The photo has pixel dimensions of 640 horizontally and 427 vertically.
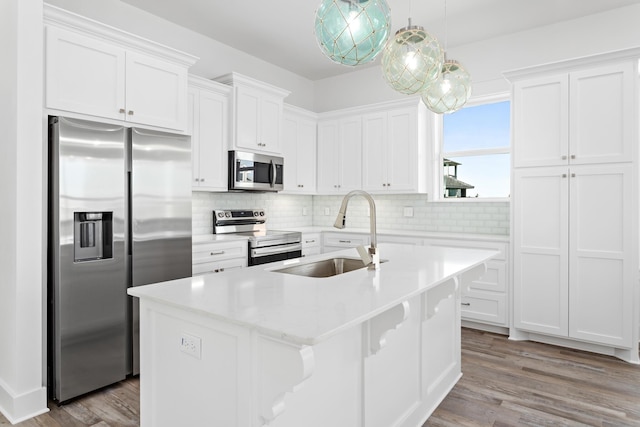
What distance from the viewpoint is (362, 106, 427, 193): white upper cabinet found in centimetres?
465

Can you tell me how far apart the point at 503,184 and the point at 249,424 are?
13.0ft

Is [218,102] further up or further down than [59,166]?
further up

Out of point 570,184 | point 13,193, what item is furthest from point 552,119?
point 13,193

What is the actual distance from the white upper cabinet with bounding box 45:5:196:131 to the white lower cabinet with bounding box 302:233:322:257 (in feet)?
6.53

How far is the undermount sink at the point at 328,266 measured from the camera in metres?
2.32

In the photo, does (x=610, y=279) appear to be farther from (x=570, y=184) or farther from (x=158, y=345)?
(x=158, y=345)

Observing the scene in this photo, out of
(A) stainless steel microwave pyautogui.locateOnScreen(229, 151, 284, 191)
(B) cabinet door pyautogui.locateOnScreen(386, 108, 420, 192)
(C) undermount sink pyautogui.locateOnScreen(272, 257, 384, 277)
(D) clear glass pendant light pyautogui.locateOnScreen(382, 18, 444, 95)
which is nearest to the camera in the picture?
(D) clear glass pendant light pyautogui.locateOnScreen(382, 18, 444, 95)

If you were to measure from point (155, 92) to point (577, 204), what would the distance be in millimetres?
3609

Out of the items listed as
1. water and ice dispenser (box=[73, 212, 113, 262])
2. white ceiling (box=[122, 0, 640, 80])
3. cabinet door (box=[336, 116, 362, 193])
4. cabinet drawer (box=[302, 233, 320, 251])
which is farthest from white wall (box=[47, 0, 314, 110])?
cabinet drawer (box=[302, 233, 320, 251])

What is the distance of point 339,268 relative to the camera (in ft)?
8.36

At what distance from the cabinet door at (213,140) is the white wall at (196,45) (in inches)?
21.6

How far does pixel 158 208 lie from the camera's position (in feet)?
9.87

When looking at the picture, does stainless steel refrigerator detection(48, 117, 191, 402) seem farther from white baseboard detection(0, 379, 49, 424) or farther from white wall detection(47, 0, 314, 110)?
white wall detection(47, 0, 314, 110)

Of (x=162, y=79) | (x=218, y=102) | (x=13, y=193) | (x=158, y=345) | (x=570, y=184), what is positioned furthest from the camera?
(x=218, y=102)
